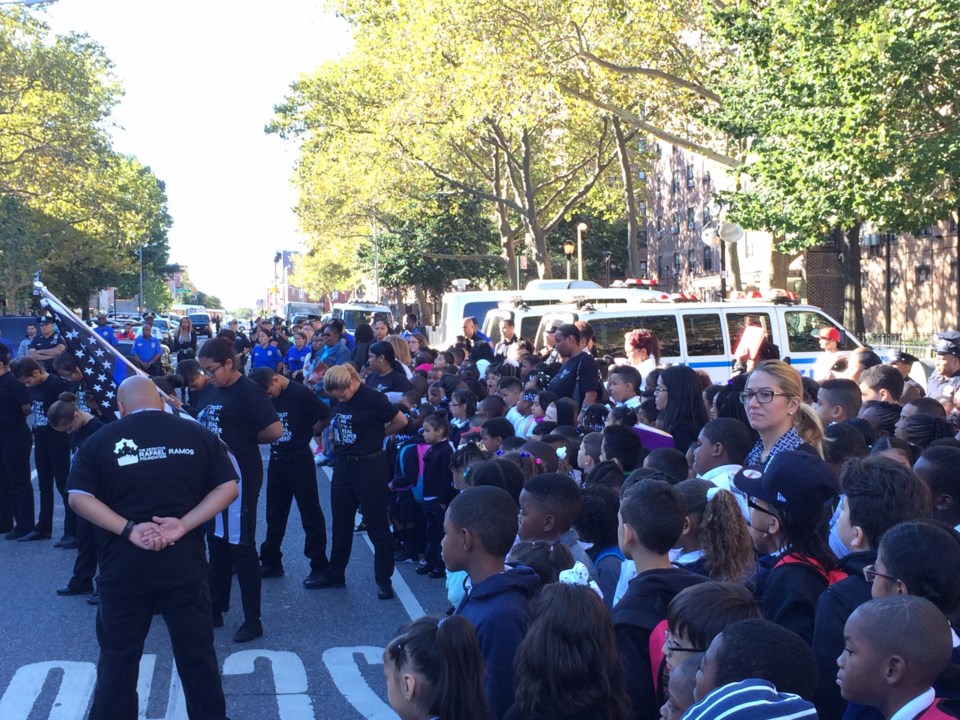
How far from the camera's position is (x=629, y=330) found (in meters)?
14.8

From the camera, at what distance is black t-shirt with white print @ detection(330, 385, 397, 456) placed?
812cm

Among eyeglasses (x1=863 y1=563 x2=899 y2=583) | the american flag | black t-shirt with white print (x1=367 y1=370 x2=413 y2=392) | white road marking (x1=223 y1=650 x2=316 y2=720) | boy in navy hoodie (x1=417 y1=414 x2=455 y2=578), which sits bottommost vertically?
white road marking (x1=223 y1=650 x2=316 y2=720)

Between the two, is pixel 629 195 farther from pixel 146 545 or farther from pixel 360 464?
pixel 146 545

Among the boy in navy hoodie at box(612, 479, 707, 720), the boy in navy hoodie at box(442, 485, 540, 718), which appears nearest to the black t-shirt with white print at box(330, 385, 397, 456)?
the boy in navy hoodie at box(442, 485, 540, 718)

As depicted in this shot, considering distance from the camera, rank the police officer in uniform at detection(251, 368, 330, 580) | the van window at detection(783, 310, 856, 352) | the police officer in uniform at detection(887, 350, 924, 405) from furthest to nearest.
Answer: the van window at detection(783, 310, 856, 352) → the police officer in uniform at detection(251, 368, 330, 580) → the police officer in uniform at detection(887, 350, 924, 405)

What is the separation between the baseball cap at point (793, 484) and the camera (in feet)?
12.2

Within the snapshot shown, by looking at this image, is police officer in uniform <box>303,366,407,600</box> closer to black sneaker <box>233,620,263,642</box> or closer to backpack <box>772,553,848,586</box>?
black sneaker <box>233,620,263,642</box>

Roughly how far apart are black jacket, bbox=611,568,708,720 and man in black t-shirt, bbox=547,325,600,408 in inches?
226

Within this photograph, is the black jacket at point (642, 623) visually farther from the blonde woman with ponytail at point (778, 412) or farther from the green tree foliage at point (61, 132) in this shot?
the green tree foliage at point (61, 132)

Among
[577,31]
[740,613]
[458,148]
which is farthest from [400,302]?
[740,613]

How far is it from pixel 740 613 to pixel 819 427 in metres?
2.59

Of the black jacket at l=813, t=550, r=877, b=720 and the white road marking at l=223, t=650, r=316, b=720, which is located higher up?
the black jacket at l=813, t=550, r=877, b=720

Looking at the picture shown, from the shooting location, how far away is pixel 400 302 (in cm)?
7025

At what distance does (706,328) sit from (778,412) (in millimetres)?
9879
